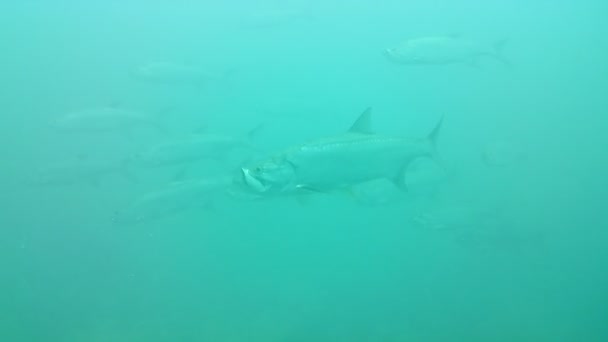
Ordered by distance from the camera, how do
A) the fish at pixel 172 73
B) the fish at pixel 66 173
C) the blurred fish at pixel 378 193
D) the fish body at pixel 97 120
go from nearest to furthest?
1. the blurred fish at pixel 378 193
2. the fish at pixel 66 173
3. the fish body at pixel 97 120
4. the fish at pixel 172 73

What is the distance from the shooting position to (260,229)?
17406mm

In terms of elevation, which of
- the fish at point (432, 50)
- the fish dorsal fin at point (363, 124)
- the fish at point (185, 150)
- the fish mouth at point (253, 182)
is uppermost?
the fish dorsal fin at point (363, 124)

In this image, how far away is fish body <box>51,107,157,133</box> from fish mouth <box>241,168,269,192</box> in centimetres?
→ 550

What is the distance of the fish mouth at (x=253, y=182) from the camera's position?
359 cm

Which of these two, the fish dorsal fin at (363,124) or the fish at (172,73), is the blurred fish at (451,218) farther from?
the fish dorsal fin at (363,124)

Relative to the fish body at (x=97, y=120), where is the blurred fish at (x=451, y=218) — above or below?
below

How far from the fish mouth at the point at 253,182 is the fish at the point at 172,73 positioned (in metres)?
5.99

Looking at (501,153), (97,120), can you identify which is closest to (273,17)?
(97,120)

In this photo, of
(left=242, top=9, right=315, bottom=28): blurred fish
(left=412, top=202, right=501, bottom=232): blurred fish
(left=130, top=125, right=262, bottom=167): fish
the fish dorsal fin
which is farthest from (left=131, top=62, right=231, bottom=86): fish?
the fish dorsal fin

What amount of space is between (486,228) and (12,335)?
726cm

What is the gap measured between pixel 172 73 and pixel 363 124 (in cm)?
611

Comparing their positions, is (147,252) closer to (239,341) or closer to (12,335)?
(12,335)

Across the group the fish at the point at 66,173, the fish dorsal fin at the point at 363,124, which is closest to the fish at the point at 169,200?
the fish at the point at 66,173

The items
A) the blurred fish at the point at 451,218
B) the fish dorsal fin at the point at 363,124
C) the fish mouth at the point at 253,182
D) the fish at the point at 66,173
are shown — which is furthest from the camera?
the fish at the point at 66,173
